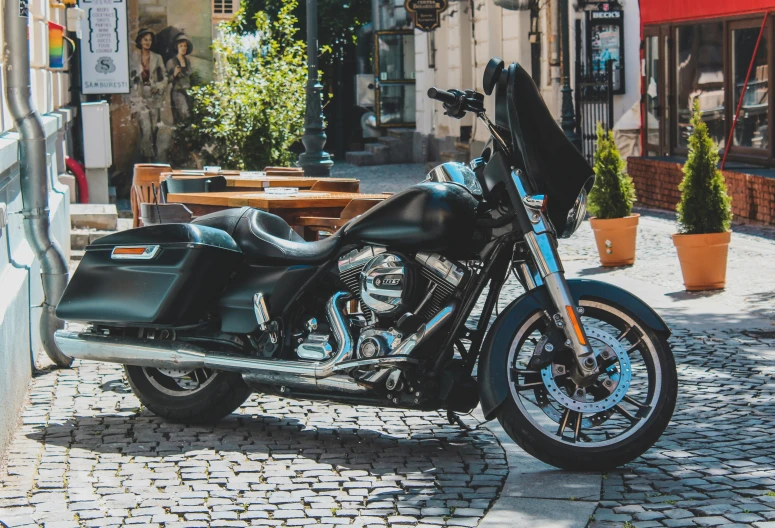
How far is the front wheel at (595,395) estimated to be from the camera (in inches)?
198

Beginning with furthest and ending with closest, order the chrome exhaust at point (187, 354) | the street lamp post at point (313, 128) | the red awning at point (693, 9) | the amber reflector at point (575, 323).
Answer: the street lamp post at point (313, 128) → the red awning at point (693, 9) → the chrome exhaust at point (187, 354) → the amber reflector at point (575, 323)

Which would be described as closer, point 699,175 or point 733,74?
point 699,175

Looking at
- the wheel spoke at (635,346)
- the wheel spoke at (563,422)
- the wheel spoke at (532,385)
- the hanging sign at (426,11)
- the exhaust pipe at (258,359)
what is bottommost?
the wheel spoke at (563,422)

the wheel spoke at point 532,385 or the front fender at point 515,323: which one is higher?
the front fender at point 515,323

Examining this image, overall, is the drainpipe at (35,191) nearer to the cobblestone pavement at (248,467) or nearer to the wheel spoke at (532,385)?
the cobblestone pavement at (248,467)

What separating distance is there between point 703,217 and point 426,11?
687 inches

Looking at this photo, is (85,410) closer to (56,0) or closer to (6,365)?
(6,365)

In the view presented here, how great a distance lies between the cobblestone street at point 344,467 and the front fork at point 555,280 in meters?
0.48

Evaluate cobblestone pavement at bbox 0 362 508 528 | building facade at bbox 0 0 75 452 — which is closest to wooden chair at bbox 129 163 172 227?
building facade at bbox 0 0 75 452

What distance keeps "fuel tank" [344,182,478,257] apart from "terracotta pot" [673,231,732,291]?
4.73 m

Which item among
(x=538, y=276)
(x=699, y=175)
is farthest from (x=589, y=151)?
(x=538, y=276)

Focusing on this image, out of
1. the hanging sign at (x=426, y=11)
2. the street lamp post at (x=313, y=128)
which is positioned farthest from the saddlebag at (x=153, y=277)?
the hanging sign at (x=426, y=11)

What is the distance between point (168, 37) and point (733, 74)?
8014 mm

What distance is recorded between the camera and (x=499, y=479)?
5.05 metres
